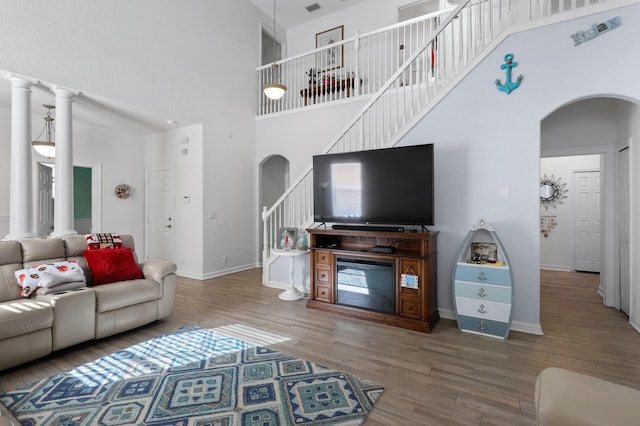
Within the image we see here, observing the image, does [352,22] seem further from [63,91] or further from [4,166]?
[4,166]

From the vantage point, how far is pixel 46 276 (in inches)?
112

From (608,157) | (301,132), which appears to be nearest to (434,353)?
(608,157)

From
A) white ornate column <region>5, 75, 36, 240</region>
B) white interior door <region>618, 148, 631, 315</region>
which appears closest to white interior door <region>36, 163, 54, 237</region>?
white ornate column <region>5, 75, 36, 240</region>

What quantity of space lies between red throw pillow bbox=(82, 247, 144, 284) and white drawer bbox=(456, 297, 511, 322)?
138 inches

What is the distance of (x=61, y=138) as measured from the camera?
407cm

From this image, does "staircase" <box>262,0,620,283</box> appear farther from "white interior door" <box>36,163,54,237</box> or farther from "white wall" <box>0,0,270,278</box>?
"white interior door" <box>36,163,54,237</box>

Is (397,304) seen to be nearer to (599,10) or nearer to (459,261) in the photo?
(459,261)

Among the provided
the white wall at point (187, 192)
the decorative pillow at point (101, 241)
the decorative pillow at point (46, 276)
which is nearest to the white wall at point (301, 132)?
the white wall at point (187, 192)

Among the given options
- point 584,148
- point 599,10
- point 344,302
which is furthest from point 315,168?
point 584,148

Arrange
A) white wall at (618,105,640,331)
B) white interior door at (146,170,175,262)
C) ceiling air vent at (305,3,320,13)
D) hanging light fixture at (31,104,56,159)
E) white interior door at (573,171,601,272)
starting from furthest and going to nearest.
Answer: ceiling air vent at (305,3,320,13) → white interior door at (146,170,175,262) → white interior door at (573,171,601,272) → hanging light fixture at (31,104,56,159) → white wall at (618,105,640,331)

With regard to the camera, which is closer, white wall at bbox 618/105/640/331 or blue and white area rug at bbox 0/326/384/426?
blue and white area rug at bbox 0/326/384/426

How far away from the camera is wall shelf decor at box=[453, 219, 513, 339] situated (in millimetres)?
2994

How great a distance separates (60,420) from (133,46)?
4.74 m

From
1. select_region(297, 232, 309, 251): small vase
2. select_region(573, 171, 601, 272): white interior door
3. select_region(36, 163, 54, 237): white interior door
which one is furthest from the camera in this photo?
select_region(573, 171, 601, 272): white interior door
